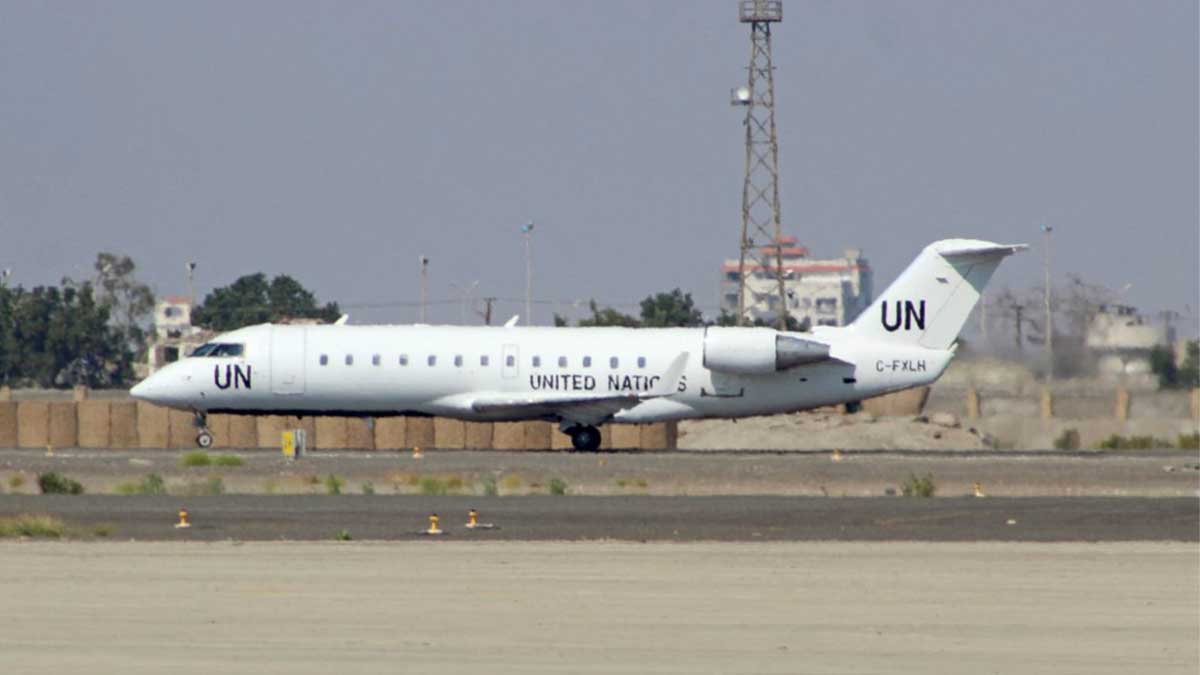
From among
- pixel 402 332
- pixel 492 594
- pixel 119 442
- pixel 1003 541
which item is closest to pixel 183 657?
pixel 492 594

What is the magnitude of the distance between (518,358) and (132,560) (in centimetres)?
2299

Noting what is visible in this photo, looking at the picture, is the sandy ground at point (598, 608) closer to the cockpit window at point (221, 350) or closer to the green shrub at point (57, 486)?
the green shrub at point (57, 486)

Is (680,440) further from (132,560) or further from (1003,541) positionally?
(132,560)

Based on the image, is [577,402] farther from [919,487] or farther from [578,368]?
[919,487]

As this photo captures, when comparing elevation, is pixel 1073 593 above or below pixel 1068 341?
below

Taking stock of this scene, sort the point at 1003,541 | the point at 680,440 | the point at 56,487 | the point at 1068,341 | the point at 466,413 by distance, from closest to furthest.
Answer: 1. the point at 1003,541
2. the point at 56,487
3. the point at 466,413
4. the point at 1068,341
5. the point at 680,440

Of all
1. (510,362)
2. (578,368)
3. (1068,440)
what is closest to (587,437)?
(578,368)

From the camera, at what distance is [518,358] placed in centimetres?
4788

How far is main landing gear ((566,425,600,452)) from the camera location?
48.2m

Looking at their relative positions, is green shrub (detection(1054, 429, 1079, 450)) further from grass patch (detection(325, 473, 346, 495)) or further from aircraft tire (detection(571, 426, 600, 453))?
grass patch (detection(325, 473, 346, 495))

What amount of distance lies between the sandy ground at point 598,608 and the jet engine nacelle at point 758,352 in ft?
64.7

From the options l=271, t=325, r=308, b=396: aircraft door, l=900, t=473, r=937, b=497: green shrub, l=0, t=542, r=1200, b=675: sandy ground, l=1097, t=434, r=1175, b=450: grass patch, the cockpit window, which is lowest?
l=0, t=542, r=1200, b=675: sandy ground

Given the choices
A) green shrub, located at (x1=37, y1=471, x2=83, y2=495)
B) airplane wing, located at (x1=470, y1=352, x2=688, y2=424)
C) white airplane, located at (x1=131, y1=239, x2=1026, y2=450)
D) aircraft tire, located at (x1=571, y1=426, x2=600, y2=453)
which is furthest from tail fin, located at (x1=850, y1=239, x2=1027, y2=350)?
green shrub, located at (x1=37, y1=471, x2=83, y2=495)

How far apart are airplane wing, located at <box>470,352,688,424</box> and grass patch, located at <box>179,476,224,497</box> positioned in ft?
35.7
